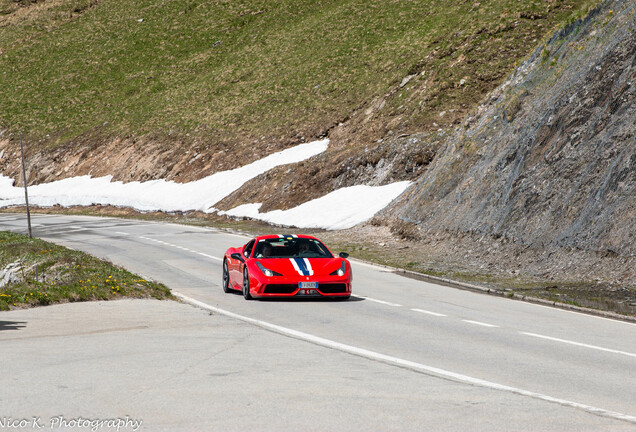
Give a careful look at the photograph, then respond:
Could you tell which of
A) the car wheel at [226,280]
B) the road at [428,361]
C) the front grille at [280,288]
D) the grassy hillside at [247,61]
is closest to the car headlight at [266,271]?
the front grille at [280,288]

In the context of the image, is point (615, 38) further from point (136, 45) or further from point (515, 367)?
point (136, 45)

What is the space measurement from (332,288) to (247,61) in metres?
60.3

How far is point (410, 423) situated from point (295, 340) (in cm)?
483

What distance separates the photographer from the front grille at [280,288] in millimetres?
15922

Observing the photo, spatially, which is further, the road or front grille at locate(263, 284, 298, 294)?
front grille at locate(263, 284, 298, 294)

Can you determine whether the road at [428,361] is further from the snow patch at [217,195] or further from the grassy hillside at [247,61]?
the grassy hillside at [247,61]

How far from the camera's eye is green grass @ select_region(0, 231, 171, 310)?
14391mm

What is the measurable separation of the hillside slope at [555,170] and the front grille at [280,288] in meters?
7.81

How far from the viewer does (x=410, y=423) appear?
6184mm

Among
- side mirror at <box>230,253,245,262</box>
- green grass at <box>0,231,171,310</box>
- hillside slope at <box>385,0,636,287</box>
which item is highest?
hillside slope at <box>385,0,636,287</box>

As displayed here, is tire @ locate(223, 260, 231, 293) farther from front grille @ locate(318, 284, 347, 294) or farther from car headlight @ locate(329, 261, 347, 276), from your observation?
car headlight @ locate(329, 261, 347, 276)

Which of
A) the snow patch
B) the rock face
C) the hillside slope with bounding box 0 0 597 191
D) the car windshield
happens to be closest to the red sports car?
the car windshield

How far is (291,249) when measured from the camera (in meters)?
17.3

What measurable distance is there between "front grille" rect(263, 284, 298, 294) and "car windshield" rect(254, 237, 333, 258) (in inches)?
44.0
